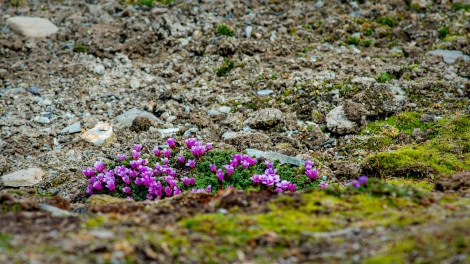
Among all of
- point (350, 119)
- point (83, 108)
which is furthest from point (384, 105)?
point (83, 108)

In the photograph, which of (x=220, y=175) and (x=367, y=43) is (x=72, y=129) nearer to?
(x=220, y=175)

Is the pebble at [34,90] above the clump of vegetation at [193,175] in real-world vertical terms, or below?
below

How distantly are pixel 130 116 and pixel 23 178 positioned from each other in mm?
2414

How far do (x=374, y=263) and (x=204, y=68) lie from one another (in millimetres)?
7852

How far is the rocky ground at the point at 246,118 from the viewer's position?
14.4 ft

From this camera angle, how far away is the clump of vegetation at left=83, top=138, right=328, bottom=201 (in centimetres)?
726

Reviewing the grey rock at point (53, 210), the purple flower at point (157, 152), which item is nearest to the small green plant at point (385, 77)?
the purple flower at point (157, 152)

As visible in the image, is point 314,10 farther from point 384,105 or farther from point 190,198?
point 190,198

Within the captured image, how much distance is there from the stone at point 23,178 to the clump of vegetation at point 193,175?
3.81 feet

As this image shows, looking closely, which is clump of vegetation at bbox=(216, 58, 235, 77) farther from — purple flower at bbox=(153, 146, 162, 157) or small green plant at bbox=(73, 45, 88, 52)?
small green plant at bbox=(73, 45, 88, 52)

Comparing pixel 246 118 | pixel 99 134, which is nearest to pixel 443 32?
pixel 246 118

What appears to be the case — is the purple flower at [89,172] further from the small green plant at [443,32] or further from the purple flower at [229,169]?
the small green plant at [443,32]

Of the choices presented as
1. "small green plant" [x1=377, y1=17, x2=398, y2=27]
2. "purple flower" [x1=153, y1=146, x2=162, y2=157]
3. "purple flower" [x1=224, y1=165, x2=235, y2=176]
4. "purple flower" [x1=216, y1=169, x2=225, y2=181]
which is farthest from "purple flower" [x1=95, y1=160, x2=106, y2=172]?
"small green plant" [x1=377, y1=17, x2=398, y2=27]

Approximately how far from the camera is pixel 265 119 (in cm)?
938
